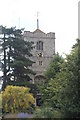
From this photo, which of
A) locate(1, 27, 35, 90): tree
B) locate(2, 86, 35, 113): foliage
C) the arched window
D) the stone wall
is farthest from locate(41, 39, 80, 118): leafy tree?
the arched window

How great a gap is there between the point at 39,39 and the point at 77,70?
84.3ft

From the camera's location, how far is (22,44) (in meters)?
30.5

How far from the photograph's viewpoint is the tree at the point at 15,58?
2884 centimetres

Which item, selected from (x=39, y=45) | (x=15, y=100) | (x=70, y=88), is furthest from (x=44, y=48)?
(x=70, y=88)

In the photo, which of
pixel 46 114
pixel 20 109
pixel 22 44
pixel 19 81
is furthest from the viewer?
pixel 22 44

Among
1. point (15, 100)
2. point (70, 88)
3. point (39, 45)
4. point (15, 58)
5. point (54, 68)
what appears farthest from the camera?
point (39, 45)

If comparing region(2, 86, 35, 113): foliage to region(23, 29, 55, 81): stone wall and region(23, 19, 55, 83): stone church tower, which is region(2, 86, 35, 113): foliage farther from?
region(23, 19, 55, 83): stone church tower

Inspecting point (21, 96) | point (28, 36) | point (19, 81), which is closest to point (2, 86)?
point (19, 81)

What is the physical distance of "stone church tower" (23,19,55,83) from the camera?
41.0 metres

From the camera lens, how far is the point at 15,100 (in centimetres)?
2456

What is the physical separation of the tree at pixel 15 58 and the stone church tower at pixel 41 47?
9867 mm

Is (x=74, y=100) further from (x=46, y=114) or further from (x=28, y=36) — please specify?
(x=28, y=36)

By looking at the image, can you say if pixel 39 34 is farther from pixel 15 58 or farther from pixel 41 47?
pixel 15 58

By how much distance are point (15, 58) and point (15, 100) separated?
6.16 m
